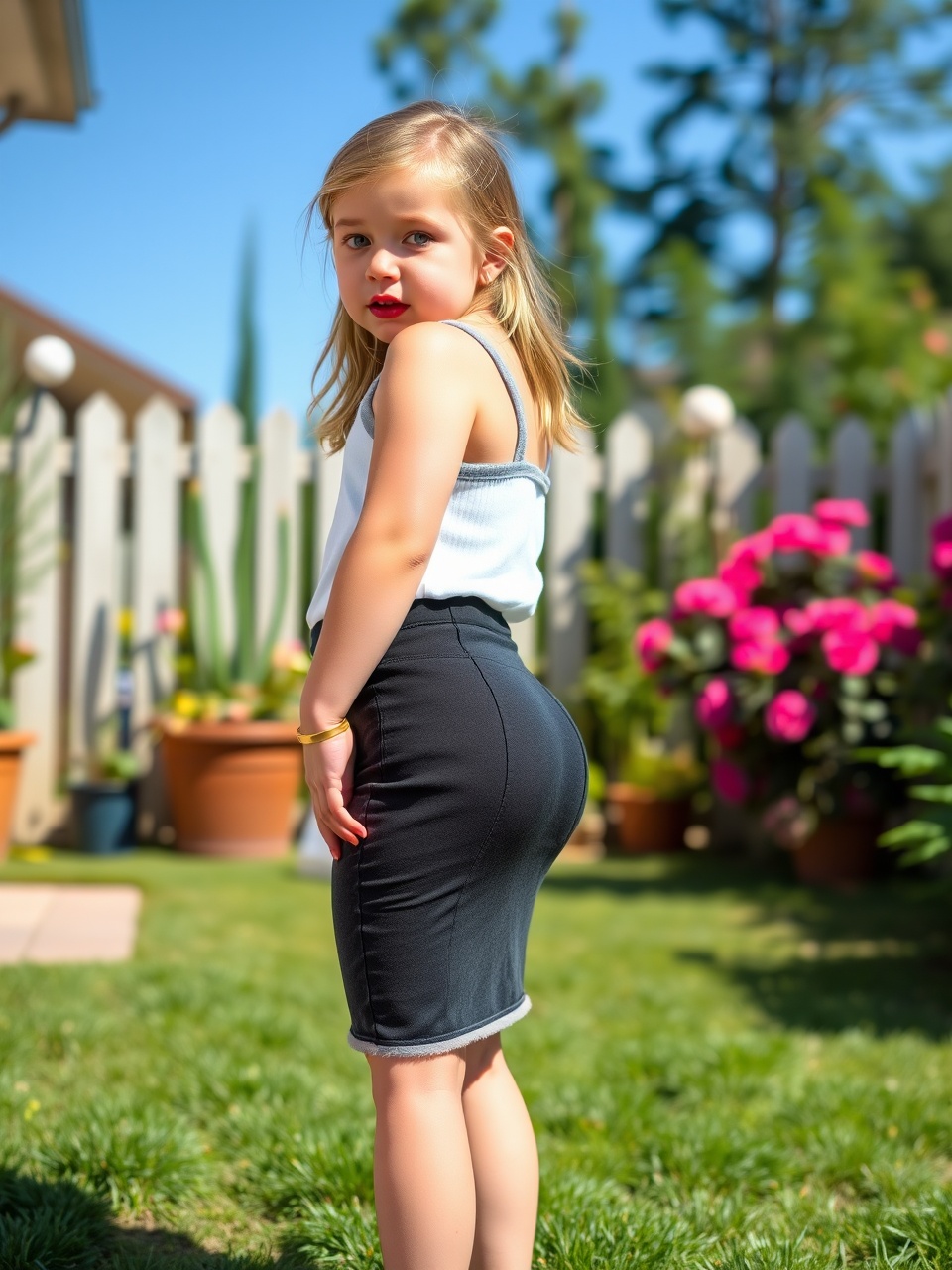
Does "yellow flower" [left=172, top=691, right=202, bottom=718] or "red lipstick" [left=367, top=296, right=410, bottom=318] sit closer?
"red lipstick" [left=367, top=296, right=410, bottom=318]

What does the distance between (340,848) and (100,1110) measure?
1.05m

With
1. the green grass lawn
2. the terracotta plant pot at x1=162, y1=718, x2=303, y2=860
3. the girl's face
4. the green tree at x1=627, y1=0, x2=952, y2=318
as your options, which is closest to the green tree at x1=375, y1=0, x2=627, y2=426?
the green tree at x1=627, y1=0, x2=952, y2=318

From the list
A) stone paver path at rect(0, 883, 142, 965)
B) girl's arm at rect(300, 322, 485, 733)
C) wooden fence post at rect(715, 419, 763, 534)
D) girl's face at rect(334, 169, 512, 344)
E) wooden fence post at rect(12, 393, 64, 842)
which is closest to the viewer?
girl's arm at rect(300, 322, 485, 733)

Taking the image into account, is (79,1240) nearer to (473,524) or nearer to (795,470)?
(473,524)

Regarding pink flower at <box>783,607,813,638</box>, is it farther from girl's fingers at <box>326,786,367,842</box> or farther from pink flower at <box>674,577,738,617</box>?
girl's fingers at <box>326,786,367,842</box>

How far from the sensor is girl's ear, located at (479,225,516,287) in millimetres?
1507

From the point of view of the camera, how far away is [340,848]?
138 centimetres

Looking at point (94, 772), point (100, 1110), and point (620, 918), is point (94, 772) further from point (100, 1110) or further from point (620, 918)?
point (100, 1110)

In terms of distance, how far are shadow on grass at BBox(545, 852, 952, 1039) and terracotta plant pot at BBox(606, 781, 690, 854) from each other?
0.20m

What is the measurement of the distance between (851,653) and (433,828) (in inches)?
136

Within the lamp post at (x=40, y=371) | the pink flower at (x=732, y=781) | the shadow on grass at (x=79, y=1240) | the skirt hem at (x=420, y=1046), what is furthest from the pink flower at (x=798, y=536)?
the skirt hem at (x=420, y=1046)

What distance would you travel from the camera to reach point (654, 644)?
15.8ft

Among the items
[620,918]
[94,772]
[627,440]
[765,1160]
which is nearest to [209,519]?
[94,772]

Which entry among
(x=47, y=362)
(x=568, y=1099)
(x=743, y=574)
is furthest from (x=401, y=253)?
(x=47, y=362)
